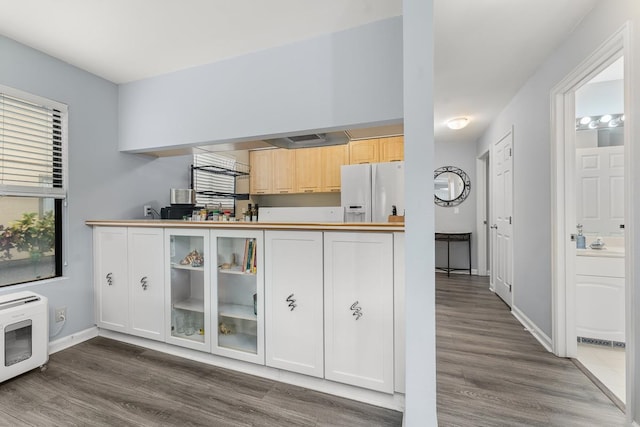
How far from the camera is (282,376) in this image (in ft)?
6.42

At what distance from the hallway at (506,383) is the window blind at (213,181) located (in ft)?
10.3

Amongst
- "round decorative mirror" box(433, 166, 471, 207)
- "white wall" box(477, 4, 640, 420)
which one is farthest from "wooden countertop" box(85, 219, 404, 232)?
"round decorative mirror" box(433, 166, 471, 207)

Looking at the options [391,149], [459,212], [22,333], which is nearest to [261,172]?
[391,149]

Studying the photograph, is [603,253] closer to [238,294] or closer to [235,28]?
[238,294]

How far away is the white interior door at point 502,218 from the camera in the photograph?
342cm

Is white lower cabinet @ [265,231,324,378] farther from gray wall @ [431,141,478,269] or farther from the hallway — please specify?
gray wall @ [431,141,478,269]

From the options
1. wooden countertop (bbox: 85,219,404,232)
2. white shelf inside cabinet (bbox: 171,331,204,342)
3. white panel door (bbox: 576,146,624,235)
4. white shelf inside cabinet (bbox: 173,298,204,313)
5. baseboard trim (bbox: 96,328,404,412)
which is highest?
white panel door (bbox: 576,146,624,235)

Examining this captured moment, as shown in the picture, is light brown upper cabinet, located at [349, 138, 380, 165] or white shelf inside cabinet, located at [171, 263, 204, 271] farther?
light brown upper cabinet, located at [349, 138, 380, 165]

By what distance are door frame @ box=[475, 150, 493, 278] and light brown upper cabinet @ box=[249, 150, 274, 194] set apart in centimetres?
361

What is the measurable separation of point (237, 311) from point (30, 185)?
6.19 ft

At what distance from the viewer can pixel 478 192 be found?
5.04 metres

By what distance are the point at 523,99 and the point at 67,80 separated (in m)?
4.31

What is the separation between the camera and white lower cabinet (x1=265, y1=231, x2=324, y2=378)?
182 centimetres

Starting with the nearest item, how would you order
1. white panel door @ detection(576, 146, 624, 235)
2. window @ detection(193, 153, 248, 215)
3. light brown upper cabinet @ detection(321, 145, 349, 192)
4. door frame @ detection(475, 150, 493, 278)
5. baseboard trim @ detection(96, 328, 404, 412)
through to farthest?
baseboard trim @ detection(96, 328, 404, 412)
white panel door @ detection(576, 146, 624, 235)
window @ detection(193, 153, 248, 215)
light brown upper cabinet @ detection(321, 145, 349, 192)
door frame @ detection(475, 150, 493, 278)
